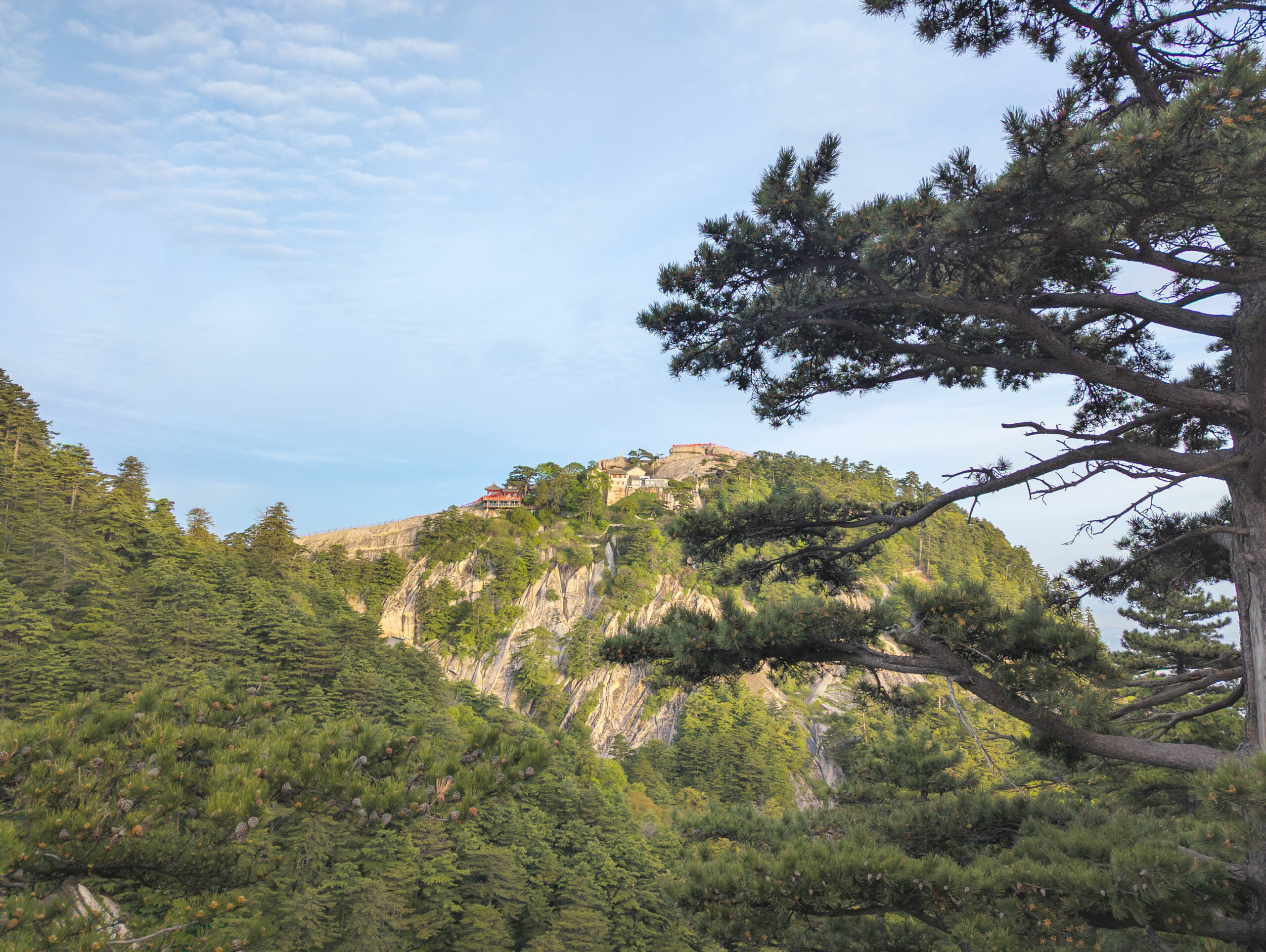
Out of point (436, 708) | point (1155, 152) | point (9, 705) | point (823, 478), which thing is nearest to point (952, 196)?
point (1155, 152)

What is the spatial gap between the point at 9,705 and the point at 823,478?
39150 millimetres

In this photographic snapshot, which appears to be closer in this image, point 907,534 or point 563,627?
point 563,627

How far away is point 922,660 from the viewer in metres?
4.23

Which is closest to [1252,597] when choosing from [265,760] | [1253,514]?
[1253,514]

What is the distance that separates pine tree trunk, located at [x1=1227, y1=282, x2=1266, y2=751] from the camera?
3641mm

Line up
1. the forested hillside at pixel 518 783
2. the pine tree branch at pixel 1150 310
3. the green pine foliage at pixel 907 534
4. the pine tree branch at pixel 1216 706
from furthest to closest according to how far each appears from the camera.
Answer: the green pine foliage at pixel 907 534 → the pine tree branch at pixel 1216 706 → the pine tree branch at pixel 1150 310 → the forested hillside at pixel 518 783

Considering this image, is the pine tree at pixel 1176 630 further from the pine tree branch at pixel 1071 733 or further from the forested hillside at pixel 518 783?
the pine tree branch at pixel 1071 733

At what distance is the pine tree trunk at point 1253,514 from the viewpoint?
3641 millimetres

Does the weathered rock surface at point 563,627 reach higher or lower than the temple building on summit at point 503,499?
lower

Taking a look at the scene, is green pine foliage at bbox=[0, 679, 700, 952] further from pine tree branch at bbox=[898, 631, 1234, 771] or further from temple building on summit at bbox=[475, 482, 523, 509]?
temple building on summit at bbox=[475, 482, 523, 509]

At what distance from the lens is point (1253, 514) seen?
377 cm

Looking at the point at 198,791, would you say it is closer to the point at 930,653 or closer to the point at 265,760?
the point at 265,760

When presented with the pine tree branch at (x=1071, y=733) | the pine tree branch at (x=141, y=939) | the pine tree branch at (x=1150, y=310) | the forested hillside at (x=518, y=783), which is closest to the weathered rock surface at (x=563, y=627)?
the forested hillside at (x=518, y=783)

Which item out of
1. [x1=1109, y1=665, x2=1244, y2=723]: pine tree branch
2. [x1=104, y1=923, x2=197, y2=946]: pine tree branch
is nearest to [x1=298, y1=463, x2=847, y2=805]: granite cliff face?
[x1=1109, y1=665, x2=1244, y2=723]: pine tree branch
